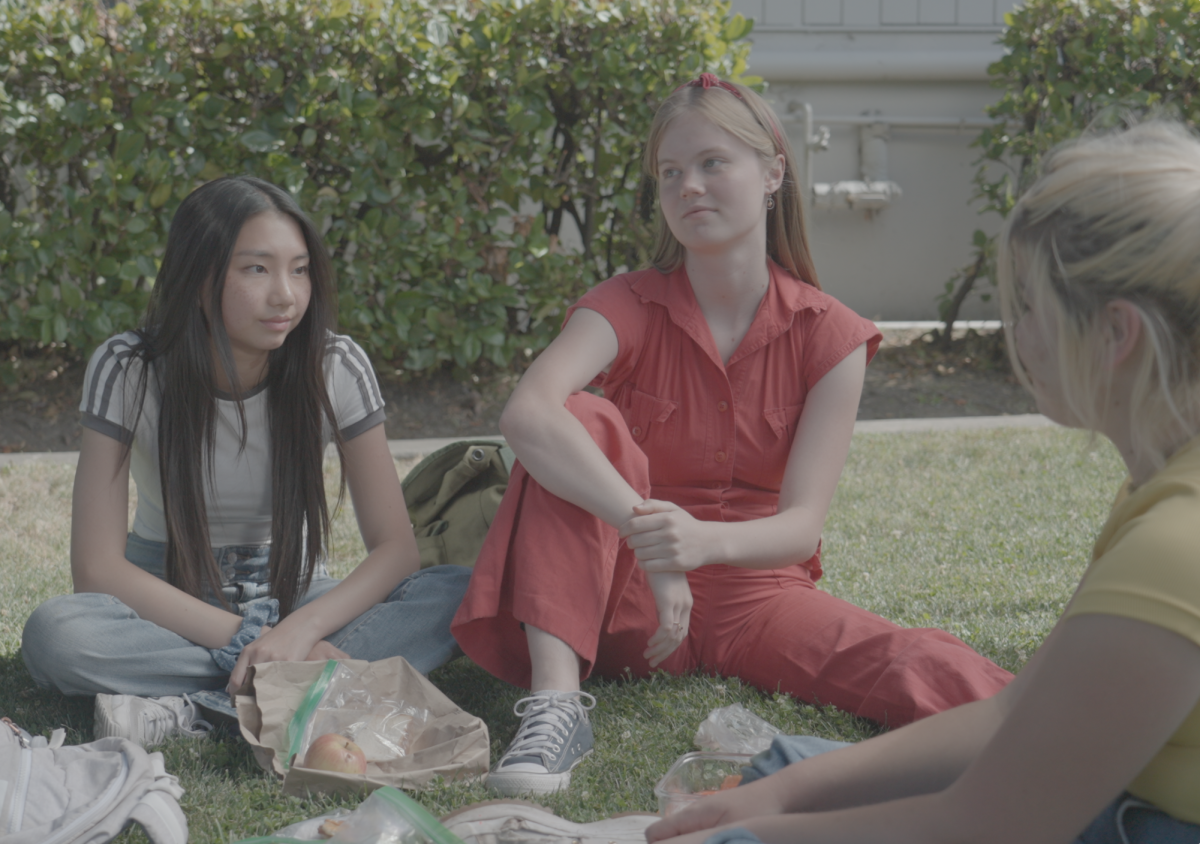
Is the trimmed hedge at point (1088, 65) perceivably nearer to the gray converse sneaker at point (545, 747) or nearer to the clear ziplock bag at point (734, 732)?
the clear ziplock bag at point (734, 732)

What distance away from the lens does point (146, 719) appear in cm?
245

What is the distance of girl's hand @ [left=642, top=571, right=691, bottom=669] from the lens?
236 cm

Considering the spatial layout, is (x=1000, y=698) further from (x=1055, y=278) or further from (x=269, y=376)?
(x=269, y=376)

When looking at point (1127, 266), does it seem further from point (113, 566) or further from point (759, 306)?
point (113, 566)

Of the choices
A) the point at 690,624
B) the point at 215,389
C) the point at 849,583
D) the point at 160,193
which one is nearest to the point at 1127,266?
the point at 690,624

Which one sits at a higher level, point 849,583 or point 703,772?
point 703,772

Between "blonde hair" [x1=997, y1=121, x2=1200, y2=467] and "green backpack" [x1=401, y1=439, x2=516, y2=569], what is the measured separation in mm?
2014

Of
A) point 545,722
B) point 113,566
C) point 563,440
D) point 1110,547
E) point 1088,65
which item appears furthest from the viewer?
point 1088,65

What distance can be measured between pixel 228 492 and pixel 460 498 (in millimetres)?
696

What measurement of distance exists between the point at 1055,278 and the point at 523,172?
473 centimetres

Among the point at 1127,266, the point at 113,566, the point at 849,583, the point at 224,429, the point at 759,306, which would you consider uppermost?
the point at 1127,266

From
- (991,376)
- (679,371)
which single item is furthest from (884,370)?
(679,371)

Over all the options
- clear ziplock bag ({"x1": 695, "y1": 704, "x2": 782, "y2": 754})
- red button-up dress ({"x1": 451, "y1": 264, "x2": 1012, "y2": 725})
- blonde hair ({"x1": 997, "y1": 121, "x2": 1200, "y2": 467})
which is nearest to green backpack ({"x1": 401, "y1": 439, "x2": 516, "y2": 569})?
red button-up dress ({"x1": 451, "y1": 264, "x2": 1012, "y2": 725})

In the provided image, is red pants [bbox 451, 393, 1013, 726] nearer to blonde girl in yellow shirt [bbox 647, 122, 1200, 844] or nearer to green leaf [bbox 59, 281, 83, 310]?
blonde girl in yellow shirt [bbox 647, 122, 1200, 844]
